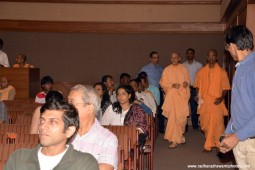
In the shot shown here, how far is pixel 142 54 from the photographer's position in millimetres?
12805

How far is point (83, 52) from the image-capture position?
510 inches

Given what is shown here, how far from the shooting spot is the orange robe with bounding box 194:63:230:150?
847 cm

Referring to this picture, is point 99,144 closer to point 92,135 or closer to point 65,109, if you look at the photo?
point 92,135

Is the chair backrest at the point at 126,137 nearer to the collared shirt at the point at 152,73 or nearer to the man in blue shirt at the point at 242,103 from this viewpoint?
the man in blue shirt at the point at 242,103

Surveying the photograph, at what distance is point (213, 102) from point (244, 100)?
5165 millimetres

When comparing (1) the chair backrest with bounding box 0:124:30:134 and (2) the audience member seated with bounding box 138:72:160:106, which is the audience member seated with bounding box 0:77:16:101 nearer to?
(2) the audience member seated with bounding box 138:72:160:106

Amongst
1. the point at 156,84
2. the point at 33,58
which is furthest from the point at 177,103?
the point at 33,58

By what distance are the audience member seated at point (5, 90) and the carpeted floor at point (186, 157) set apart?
2.68m

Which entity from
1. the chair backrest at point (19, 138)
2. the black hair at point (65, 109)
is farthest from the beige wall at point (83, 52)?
the black hair at point (65, 109)

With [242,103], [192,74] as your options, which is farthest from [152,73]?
[242,103]

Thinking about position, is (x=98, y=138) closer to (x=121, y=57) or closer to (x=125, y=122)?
(x=125, y=122)

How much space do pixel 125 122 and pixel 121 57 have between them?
726 cm

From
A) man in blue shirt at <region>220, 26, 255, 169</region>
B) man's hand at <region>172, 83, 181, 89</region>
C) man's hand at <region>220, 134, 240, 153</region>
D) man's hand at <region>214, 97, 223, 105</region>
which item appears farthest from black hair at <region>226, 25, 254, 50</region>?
man's hand at <region>172, 83, 181, 89</region>

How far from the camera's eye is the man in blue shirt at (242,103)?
3.32 metres
